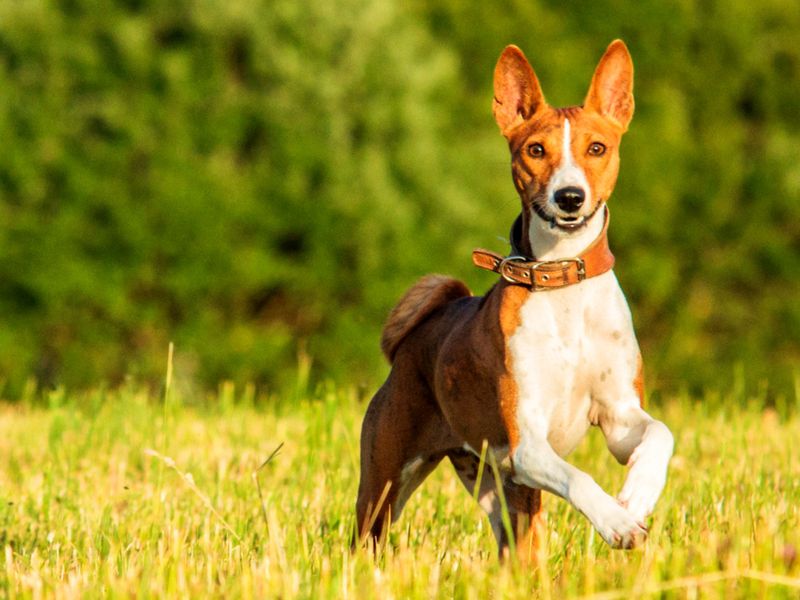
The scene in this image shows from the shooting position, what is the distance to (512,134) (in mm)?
4242

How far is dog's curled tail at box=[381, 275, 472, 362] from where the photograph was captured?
475 cm

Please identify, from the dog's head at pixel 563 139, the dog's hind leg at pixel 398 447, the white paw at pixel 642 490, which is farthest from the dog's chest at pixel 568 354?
the dog's hind leg at pixel 398 447

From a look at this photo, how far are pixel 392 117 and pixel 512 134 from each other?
1927 centimetres

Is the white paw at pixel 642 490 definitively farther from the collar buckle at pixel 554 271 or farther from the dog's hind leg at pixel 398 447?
the dog's hind leg at pixel 398 447

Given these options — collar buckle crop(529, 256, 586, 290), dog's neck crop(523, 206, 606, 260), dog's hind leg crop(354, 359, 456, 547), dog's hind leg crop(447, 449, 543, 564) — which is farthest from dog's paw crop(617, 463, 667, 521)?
dog's hind leg crop(354, 359, 456, 547)

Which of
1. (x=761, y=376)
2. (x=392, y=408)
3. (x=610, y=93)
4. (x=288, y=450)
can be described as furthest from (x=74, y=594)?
(x=761, y=376)

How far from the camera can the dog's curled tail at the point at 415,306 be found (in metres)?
4.75

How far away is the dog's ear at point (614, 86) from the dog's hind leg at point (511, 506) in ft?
4.20

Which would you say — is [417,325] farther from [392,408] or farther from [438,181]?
[438,181]

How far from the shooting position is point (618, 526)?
3430 millimetres

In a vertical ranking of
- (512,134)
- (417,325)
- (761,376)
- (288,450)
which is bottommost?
(761,376)

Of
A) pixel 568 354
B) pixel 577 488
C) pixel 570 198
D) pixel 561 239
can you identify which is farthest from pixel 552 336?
pixel 577 488

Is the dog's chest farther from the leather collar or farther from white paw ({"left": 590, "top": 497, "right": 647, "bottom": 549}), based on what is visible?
white paw ({"left": 590, "top": 497, "right": 647, "bottom": 549})

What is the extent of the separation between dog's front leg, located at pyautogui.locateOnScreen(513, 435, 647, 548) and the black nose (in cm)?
70
